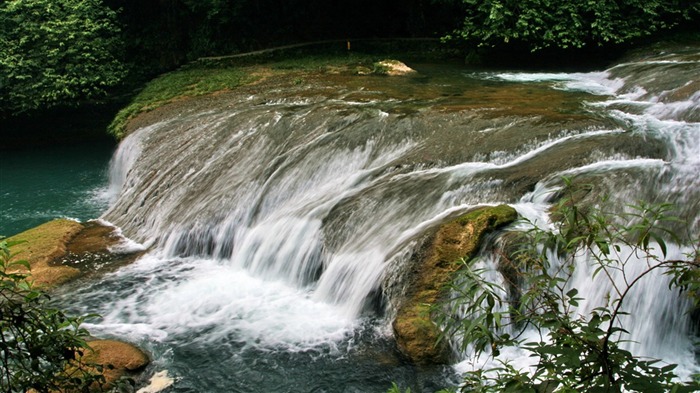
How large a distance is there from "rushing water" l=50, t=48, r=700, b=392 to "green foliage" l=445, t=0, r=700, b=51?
9.19 ft

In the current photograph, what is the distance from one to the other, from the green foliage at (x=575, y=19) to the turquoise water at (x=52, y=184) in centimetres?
939

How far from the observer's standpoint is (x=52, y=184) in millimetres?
13258

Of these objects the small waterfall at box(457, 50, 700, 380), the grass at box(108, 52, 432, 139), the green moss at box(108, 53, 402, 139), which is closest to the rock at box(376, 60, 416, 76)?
the grass at box(108, 52, 432, 139)

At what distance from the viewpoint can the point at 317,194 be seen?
8.47 m

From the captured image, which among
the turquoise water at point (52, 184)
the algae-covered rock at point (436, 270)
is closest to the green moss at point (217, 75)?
the turquoise water at point (52, 184)

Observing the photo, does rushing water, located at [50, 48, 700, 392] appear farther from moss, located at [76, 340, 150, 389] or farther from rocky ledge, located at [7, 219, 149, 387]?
rocky ledge, located at [7, 219, 149, 387]

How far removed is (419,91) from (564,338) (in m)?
10.0

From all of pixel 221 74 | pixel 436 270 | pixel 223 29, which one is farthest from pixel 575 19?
pixel 436 270

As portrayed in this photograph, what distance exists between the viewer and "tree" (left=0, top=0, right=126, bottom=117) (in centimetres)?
1538

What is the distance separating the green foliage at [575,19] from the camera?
555 inches

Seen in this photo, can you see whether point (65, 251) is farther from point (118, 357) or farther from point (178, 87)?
point (178, 87)

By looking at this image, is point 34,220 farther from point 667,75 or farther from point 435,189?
point 667,75

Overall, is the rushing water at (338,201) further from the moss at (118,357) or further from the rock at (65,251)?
the rock at (65,251)

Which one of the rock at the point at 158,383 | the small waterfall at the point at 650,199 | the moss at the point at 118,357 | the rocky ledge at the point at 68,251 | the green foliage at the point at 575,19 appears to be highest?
the green foliage at the point at 575,19
